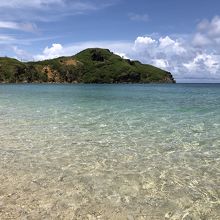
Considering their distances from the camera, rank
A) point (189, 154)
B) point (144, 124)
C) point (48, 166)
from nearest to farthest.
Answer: point (48, 166) → point (189, 154) → point (144, 124)

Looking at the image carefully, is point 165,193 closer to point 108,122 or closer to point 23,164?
point 23,164

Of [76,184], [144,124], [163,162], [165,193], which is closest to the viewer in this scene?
[165,193]

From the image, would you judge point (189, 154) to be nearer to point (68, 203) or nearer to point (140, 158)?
point (140, 158)

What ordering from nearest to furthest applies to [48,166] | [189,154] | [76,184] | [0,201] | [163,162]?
[0,201], [76,184], [48,166], [163,162], [189,154]

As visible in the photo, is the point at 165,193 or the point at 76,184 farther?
the point at 76,184

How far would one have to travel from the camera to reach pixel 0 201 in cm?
1008

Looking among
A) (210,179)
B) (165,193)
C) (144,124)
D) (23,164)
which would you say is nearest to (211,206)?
(165,193)

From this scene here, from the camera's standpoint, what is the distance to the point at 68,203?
10.2 meters

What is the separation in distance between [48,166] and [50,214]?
16.4 ft

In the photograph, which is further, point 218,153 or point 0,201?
point 218,153

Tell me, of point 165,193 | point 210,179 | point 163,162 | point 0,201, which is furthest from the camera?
point 163,162

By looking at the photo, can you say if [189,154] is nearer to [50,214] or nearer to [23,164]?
[23,164]

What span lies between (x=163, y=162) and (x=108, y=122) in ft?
44.0

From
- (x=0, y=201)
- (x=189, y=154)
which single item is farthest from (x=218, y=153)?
(x=0, y=201)
